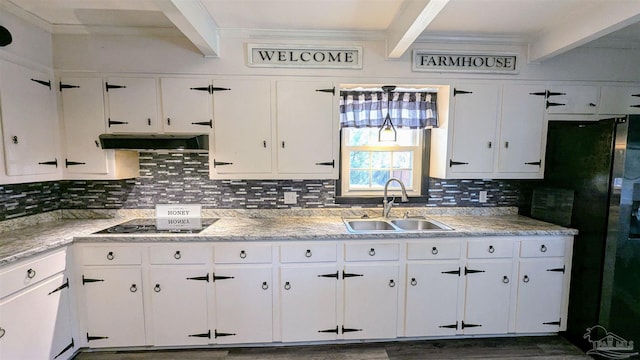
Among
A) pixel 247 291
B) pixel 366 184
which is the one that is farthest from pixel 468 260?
pixel 247 291

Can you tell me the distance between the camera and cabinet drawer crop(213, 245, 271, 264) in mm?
2072

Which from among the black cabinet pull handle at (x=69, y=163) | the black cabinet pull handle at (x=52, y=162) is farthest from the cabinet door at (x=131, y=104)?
the black cabinet pull handle at (x=52, y=162)

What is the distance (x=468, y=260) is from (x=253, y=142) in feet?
6.41

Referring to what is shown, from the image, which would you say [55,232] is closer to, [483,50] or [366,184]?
[366,184]

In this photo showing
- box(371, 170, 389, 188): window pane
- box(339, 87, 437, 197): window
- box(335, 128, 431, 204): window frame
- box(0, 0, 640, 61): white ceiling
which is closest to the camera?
box(0, 0, 640, 61): white ceiling

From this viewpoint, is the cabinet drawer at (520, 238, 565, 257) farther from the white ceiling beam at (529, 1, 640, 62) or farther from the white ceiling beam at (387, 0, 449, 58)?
the white ceiling beam at (387, 0, 449, 58)

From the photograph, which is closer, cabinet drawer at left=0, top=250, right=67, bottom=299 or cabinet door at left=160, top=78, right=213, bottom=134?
cabinet drawer at left=0, top=250, right=67, bottom=299

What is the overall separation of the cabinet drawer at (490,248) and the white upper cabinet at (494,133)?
1.92ft

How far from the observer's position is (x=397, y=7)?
192 cm

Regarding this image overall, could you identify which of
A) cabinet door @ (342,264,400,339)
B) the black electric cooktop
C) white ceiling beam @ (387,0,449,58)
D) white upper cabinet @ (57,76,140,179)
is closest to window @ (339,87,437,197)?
white ceiling beam @ (387,0,449,58)

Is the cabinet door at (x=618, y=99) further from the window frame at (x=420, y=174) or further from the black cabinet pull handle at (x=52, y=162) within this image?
the black cabinet pull handle at (x=52, y=162)

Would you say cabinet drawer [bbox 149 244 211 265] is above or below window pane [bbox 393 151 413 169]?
below

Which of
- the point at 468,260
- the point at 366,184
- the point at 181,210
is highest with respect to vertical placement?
the point at 366,184

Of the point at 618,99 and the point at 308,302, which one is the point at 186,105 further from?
the point at 618,99
